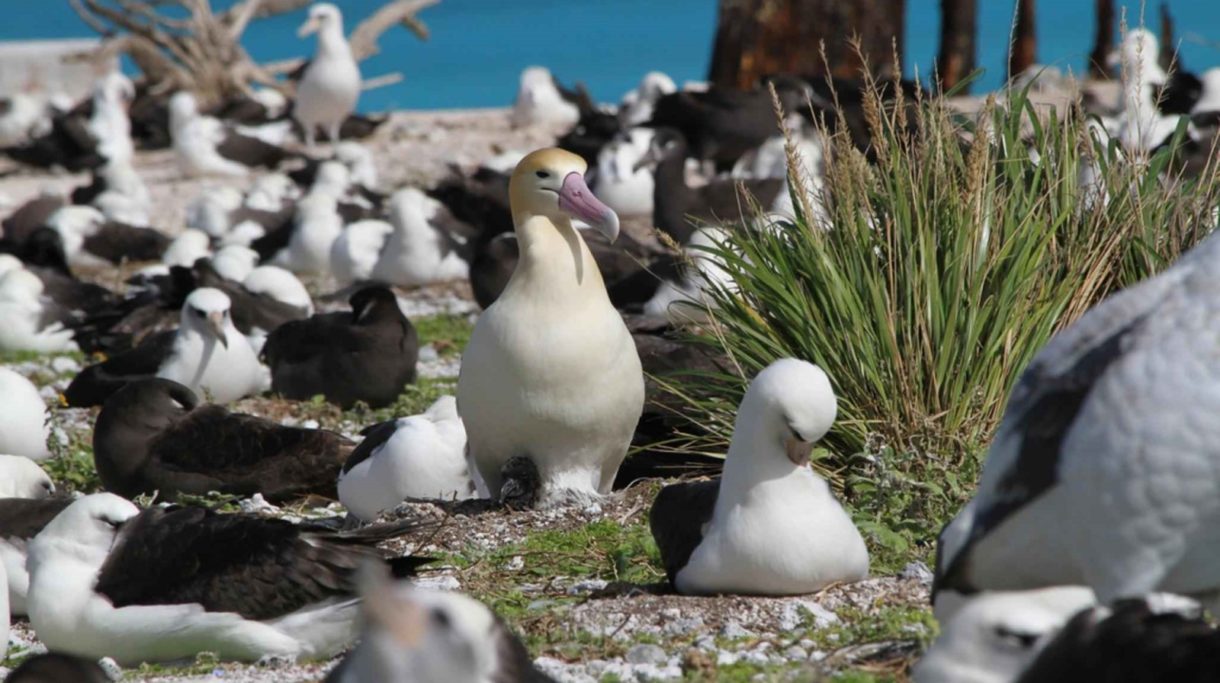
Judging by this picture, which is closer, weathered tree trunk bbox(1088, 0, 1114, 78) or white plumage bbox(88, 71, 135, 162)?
white plumage bbox(88, 71, 135, 162)

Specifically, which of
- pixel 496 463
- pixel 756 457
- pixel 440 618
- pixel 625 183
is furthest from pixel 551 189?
pixel 625 183

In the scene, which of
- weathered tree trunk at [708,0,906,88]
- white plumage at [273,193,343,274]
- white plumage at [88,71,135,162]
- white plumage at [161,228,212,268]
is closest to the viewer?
white plumage at [161,228,212,268]

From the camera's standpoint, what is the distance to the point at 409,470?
7.73 metres

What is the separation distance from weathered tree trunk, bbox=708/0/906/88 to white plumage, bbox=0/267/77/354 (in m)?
9.37

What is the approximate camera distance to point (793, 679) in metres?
4.52

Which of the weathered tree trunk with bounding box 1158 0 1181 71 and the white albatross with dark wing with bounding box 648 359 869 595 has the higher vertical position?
the weathered tree trunk with bounding box 1158 0 1181 71

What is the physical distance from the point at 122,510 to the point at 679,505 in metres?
1.73

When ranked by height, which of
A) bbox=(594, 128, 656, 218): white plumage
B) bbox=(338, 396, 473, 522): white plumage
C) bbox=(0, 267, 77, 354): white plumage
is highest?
bbox=(594, 128, 656, 218): white plumage

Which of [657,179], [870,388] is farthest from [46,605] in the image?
[657,179]

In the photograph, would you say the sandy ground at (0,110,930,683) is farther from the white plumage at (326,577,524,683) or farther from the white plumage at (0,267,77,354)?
the white plumage at (0,267,77,354)

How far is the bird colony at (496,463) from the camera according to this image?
3.92m

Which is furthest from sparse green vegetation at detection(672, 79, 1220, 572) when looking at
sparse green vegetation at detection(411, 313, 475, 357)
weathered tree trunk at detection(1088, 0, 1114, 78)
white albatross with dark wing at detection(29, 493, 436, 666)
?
weathered tree trunk at detection(1088, 0, 1114, 78)

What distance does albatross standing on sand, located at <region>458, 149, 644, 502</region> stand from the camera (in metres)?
6.99

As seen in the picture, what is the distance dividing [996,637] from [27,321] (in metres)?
10.6
